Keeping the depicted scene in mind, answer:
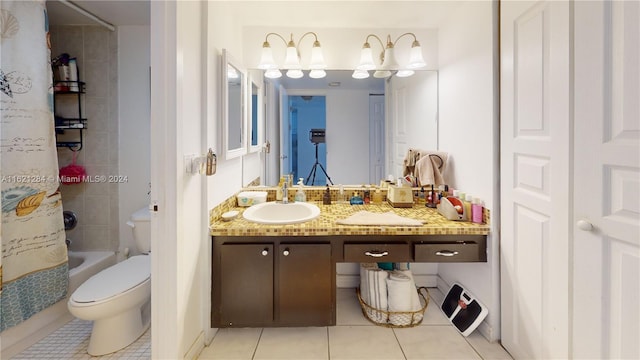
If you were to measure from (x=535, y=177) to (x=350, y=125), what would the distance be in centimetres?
135

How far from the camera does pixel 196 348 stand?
1724 mm

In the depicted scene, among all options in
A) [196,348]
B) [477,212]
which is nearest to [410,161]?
[477,212]

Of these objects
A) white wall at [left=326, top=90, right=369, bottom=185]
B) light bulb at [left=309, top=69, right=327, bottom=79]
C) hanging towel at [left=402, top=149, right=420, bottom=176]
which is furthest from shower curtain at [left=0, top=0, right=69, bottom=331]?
hanging towel at [left=402, top=149, right=420, bottom=176]

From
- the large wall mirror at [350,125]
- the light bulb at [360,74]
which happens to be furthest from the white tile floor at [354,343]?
the light bulb at [360,74]

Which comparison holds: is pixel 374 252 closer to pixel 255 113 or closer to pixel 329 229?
pixel 329 229

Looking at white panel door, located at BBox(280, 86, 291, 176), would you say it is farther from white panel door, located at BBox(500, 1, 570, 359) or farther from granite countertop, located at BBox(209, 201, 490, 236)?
white panel door, located at BBox(500, 1, 570, 359)

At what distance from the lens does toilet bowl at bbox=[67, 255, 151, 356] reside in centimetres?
172

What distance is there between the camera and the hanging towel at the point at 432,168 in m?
2.31

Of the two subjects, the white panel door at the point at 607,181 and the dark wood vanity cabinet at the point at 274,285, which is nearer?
the white panel door at the point at 607,181

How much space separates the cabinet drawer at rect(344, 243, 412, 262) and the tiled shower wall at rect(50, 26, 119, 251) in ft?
6.87

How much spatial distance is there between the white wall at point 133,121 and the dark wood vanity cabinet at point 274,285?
131 centimetres

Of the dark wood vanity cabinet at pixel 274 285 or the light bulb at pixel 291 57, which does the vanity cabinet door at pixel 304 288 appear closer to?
the dark wood vanity cabinet at pixel 274 285

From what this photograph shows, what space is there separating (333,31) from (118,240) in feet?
8.07

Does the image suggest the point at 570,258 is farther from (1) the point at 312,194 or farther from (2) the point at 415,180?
(1) the point at 312,194
